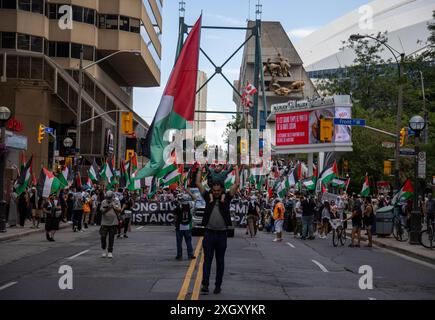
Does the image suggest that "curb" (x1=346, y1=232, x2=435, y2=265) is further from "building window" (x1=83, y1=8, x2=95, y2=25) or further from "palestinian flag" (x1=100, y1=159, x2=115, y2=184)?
"building window" (x1=83, y1=8, x2=95, y2=25)

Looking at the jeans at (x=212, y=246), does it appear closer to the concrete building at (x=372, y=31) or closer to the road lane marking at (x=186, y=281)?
the road lane marking at (x=186, y=281)

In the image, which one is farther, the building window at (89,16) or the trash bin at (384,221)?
the building window at (89,16)

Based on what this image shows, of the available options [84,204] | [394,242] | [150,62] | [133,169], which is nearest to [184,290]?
[394,242]

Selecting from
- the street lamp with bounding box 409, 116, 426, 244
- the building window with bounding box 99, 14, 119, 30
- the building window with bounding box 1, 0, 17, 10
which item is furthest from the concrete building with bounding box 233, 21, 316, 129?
the street lamp with bounding box 409, 116, 426, 244

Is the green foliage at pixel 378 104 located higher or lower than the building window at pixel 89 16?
lower

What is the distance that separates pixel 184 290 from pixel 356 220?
14263 mm

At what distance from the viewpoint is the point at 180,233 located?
18391mm

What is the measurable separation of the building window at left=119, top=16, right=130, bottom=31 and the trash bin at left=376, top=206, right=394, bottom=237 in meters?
43.0

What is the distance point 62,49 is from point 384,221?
1639 inches

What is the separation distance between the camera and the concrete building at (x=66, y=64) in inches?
2048

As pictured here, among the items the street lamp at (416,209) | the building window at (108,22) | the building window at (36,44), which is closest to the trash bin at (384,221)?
the street lamp at (416,209)

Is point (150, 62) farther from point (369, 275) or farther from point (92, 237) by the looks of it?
point (369, 275)

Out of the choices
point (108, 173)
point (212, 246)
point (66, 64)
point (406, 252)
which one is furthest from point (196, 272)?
point (66, 64)

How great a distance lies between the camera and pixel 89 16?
65500mm
